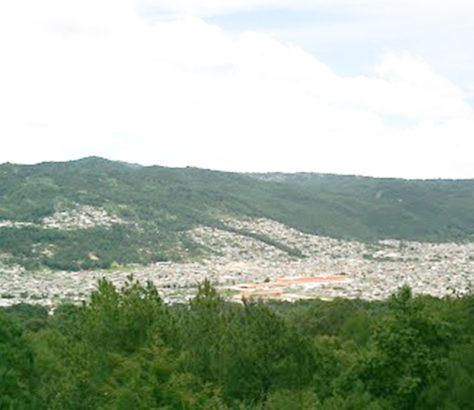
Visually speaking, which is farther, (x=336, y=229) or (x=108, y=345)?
(x=336, y=229)

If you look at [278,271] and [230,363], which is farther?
[278,271]

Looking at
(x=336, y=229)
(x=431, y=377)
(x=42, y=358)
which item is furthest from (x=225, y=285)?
(x=336, y=229)

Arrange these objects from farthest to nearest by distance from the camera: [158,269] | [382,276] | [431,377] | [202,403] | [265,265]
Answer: [265,265]
[158,269]
[382,276]
[431,377]
[202,403]

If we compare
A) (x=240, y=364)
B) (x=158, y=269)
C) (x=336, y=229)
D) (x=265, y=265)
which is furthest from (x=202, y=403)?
(x=336, y=229)

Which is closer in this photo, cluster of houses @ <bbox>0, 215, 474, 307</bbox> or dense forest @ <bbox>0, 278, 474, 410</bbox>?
dense forest @ <bbox>0, 278, 474, 410</bbox>

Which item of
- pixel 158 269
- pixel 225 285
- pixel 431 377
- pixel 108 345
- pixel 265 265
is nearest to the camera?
pixel 431 377

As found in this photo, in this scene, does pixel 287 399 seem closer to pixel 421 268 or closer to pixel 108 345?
pixel 108 345

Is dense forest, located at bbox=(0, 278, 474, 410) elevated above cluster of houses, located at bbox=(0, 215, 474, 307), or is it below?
above
